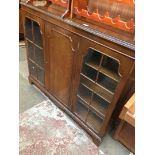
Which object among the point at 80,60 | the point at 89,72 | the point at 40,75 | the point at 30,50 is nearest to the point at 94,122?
the point at 89,72

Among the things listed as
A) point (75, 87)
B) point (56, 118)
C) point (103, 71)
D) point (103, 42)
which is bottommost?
point (56, 118)

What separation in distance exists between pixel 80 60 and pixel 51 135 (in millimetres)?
809

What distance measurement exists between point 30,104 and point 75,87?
0.69 meters

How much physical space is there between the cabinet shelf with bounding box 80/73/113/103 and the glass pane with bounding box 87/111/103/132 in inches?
10.7

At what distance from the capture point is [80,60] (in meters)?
1.21

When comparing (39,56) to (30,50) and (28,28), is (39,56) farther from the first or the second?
(28,28)

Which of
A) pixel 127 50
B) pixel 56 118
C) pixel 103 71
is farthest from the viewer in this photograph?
pixel 56 118

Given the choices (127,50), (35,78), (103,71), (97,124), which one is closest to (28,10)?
(35,78)

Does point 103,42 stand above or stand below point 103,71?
above

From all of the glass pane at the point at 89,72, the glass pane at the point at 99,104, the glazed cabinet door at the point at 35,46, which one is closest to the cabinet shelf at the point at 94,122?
the glass pane at the point at 99,104

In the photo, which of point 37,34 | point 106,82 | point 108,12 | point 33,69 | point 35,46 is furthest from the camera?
point 33,69

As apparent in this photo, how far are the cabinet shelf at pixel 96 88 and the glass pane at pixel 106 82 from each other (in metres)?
0.03
